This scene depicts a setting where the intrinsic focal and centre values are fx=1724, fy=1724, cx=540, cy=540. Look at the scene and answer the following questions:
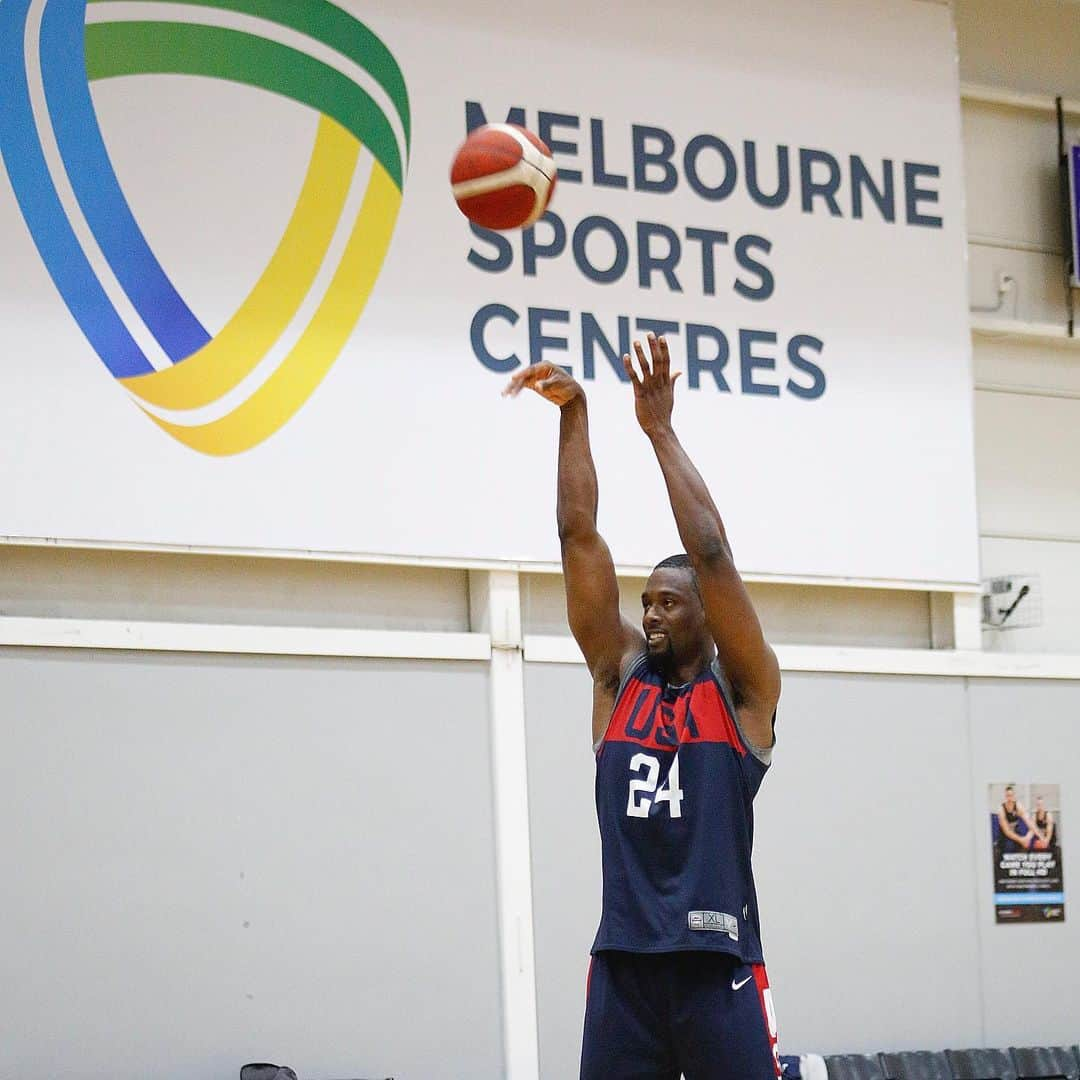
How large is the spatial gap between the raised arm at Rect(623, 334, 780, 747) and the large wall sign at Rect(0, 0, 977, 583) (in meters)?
3.47

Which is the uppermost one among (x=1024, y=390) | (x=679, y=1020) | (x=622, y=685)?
(x=1024, y=390)

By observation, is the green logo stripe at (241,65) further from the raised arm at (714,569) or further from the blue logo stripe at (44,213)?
the raised arm at (714,569)

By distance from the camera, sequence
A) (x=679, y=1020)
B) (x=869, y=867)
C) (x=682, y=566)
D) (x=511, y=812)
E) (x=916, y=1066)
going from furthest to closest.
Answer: (x=869, y=867) < (x=916, y=1066) < (x=511, y=812) < (x=682, y=566) < (x=679, y=1020)

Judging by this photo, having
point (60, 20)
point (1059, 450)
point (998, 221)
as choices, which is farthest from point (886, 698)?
point (60, 20)

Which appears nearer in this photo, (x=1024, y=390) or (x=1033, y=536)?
(x=1033, y=536)

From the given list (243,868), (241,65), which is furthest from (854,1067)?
(241,65)

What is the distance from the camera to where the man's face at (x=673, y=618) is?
471 cm

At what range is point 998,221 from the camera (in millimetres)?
10266

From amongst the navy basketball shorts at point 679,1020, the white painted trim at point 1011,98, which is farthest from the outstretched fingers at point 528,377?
the white painted trim at point 1011,98

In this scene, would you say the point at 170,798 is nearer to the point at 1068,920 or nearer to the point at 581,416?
the point at 581,416

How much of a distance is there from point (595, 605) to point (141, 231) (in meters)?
3.75

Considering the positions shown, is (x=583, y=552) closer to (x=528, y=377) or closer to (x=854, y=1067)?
(x=528, y=377)

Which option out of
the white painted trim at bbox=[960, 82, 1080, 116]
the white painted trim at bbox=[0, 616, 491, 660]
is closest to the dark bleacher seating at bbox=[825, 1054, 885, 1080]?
the white painted trim at bbox=[0, 616, 491, 660]

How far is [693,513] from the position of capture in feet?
14.8
